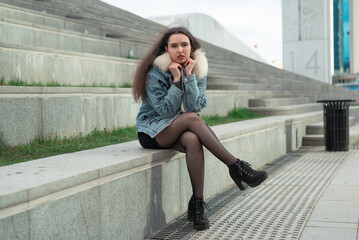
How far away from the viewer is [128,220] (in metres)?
3.48

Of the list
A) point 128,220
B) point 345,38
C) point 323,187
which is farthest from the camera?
point 345,38

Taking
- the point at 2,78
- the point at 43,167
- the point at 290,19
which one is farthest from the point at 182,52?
the point at 290,19

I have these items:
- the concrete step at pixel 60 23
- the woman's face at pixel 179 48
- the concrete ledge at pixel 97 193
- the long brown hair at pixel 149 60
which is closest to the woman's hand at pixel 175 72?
the woman's face at pixel 179 48

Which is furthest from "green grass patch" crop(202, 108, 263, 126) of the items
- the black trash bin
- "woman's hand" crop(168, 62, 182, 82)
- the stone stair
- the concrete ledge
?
"woman's hand" crop(168, 62, 182, 82)

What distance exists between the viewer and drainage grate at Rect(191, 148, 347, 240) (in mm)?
3812

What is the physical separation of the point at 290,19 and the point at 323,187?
119 feet

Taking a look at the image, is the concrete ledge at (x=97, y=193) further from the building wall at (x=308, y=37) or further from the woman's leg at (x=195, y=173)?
the building wall at (x=308, y=37)

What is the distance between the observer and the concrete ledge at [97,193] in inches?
96.5

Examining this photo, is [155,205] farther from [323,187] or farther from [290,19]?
[290,19]

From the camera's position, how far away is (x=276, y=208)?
4621 mm

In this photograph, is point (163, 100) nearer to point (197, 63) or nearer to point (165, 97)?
point (165, 97)

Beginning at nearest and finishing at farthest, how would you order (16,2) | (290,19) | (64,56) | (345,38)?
(64,56) → (16,2) → (290,19) → (345,38)

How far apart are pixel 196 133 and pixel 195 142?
0.09 meters

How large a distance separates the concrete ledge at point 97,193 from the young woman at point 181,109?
23cm
